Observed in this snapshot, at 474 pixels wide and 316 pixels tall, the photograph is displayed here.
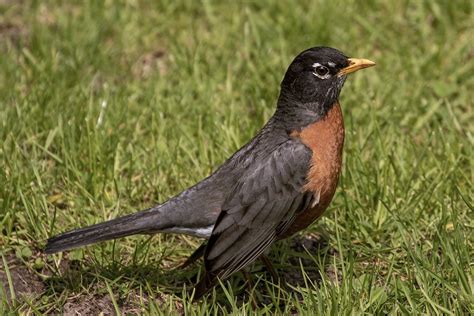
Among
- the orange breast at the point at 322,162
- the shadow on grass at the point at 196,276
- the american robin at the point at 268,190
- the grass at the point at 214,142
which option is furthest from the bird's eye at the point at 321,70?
the shadow on grass at the point at 196,276

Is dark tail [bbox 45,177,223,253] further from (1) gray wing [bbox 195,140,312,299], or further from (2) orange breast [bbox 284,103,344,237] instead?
(2) orange breast [bbox 284,103,344,237]

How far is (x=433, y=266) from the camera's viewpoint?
4.58 metres

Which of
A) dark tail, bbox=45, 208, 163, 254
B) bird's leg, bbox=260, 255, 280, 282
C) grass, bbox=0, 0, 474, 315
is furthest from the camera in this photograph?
bird's leg, bbox=260, 255, 280, 282

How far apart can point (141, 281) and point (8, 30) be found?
136 inches

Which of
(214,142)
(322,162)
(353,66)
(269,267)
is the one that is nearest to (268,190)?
(322,162)

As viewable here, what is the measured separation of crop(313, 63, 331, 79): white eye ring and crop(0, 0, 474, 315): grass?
2.47 feet

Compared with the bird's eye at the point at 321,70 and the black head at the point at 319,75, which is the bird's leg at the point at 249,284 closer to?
the black head at the point at 319,75

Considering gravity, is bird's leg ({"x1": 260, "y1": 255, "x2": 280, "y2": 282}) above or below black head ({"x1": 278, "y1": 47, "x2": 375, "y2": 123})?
below

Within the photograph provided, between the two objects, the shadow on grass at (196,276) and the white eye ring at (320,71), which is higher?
the white eye ring at (320,71)

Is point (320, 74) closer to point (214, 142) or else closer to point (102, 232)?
point (214, 142)

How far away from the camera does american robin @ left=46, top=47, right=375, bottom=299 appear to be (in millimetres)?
4574

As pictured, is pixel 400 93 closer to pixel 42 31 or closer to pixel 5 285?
pixel 42 31

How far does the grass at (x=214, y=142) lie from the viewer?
4.74m

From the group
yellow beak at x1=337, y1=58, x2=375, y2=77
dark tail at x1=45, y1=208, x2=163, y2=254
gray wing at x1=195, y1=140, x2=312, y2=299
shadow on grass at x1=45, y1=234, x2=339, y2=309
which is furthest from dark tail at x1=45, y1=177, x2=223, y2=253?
yellow beak at x1=337, y1=58, x2=375, y2=77
